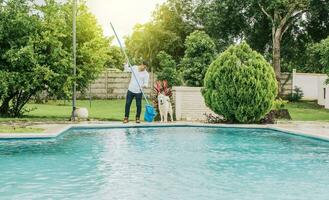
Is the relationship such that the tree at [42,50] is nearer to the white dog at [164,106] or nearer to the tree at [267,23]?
the white dog at [164,106]

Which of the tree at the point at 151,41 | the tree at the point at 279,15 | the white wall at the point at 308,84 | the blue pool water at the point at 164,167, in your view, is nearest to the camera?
the blue pool water at the point at 164,167

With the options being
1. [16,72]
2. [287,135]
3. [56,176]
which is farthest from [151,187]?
[16,72]

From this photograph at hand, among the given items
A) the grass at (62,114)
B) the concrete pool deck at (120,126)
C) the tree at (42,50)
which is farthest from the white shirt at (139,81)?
the grass at (62,114)

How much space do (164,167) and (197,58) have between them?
17898 mm

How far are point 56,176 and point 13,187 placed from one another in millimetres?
939

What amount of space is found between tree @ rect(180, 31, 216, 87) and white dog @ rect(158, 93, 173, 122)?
821 cm

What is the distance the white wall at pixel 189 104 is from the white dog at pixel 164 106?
1.57 metres

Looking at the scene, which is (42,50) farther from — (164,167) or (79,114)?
(164,167)

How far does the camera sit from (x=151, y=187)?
704 cm

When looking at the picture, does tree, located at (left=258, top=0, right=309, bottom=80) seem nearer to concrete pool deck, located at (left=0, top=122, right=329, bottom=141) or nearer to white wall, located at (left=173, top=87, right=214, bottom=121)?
white wall, located at (left=173, top=87, right=214, bottom=121)

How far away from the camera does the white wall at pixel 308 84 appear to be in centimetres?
3384

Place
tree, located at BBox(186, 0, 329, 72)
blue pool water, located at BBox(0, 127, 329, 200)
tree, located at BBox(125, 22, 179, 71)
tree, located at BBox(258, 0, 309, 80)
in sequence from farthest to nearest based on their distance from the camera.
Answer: tree, located at BBox(125, 22, 179, 71)
tree, located at BBox(186, 0, 329, 72)
tree, located at BBox(258, 0, 309, 80)
blue pool water, located at BBox(0, 127, 329, 200)

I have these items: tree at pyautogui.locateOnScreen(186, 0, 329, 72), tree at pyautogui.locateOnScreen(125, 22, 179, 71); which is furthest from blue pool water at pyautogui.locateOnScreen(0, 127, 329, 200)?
tree at pyautogui.locateOnScreen(125, 22, 179, 71)

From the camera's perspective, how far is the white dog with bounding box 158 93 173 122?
17406 mm
